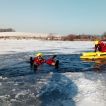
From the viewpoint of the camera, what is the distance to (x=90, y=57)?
24.8m

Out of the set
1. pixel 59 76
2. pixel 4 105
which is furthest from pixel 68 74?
pixel 4 105

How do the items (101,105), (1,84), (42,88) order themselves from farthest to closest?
(1,84), (42,88), (101,105)

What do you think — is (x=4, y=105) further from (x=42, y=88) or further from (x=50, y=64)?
(x=50, y=64)

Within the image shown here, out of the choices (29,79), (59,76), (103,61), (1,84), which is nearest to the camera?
(1,84)

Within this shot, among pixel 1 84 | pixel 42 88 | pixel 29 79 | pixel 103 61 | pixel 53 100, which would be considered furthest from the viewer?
pixel 103 61

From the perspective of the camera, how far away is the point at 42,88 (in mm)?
12453

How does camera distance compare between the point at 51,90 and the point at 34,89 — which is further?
the point at 34,89

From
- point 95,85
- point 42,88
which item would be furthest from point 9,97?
point 95,85

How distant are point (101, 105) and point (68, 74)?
7.12 meters

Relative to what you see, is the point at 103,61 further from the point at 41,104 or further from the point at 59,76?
the point at 41,104

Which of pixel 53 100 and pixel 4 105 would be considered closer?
pixel 4 105

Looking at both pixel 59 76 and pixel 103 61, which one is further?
pixel 103 61

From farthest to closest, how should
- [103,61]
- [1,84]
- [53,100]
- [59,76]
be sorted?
[103,61], [59,76], [1,84], [53,100]

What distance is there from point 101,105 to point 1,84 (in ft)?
17.4
